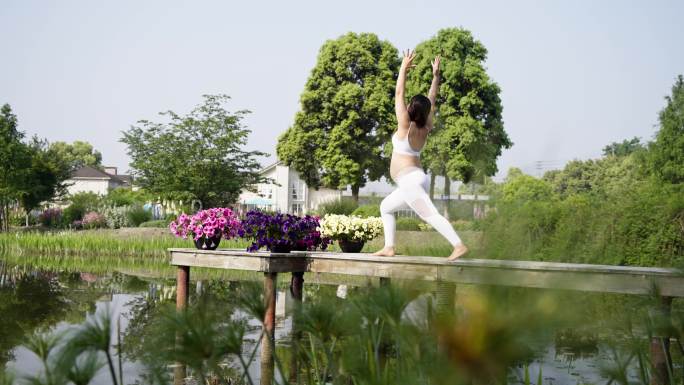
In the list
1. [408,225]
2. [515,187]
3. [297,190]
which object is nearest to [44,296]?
[515,187]

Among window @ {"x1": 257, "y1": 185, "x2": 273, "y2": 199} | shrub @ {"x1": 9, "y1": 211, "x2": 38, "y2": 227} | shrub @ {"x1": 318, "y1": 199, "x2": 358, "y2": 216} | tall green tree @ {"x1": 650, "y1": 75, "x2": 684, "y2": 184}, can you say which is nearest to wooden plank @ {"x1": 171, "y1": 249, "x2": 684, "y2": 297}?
shrub @ {"x1": 318, "y1": 199, "x2": 358, "y2": 216}

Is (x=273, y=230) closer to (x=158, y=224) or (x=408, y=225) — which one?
(x=408, y=225)

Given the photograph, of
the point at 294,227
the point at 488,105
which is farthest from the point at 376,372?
the point at 488,105

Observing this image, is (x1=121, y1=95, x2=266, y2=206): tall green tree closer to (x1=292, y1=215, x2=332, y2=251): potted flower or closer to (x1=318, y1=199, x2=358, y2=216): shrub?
(x1=318, y1=199, x2=358, y2=216): shrub

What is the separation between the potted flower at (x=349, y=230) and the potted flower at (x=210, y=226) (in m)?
1.07

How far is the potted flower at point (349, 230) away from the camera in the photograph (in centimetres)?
888

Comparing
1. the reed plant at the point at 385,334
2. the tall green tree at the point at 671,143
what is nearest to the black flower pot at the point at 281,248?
the reed plant at the point at 385,334

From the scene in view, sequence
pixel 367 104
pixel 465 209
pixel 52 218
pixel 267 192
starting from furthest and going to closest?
Answer: 1. pixel 267 192
2. pixel 367 104
3. pixel 52 218
4. pixel 465 209

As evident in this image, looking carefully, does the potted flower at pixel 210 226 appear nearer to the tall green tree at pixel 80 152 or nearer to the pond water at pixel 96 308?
the pond water at pixel 96 308

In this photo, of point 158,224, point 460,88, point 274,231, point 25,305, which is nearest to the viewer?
point 274,231

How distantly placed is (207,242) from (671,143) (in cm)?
2674

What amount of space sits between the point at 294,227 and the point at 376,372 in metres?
6.43

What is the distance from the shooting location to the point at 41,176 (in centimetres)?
3425

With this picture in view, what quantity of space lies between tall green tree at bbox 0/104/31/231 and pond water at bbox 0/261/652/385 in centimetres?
1260
